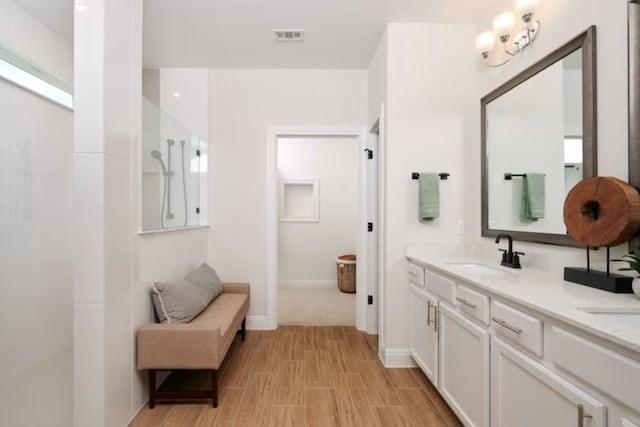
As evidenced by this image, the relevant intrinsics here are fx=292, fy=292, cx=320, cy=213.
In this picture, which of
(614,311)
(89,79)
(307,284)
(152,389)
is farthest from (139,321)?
(307,284)

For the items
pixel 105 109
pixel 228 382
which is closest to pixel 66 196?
pixel 105 109

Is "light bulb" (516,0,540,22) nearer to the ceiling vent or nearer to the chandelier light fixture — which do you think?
the chandelier light fixture

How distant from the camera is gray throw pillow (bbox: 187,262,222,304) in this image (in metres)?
2.44

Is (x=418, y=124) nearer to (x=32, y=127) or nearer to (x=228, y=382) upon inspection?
(x=228, y=382)

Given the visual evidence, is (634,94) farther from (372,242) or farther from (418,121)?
(372,242)

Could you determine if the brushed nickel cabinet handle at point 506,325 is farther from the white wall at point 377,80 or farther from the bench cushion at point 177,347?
the white wall at point 377,80

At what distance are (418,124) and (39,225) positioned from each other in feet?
9.43

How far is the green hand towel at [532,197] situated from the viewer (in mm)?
1800

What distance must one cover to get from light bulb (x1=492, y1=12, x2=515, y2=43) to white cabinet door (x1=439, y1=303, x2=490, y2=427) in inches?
76.3

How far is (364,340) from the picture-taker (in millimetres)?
2971

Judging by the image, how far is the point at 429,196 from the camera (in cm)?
240

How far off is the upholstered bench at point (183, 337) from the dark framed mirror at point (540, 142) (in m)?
2.10

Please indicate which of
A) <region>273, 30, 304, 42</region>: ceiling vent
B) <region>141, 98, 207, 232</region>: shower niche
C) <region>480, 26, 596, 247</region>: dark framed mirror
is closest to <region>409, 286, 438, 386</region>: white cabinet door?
<region>480, 26, 596, 247</region>: dark framed mirror

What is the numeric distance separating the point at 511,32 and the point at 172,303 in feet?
9.96
